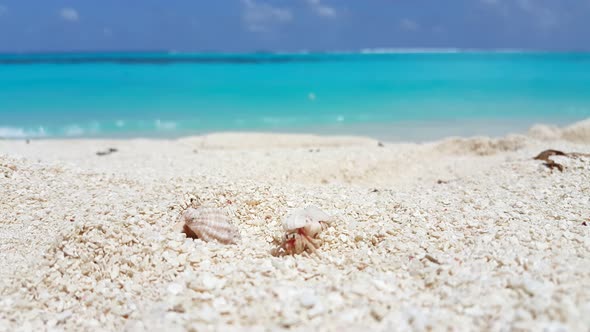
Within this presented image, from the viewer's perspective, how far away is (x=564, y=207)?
449 centimetres

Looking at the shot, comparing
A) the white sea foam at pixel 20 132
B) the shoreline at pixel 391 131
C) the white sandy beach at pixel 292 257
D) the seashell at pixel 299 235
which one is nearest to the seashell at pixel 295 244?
the seashell at pixel 299 235

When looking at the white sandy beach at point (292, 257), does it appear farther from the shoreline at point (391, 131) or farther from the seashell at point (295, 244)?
the shoreline at point (391, 131)

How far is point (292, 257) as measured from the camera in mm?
3488

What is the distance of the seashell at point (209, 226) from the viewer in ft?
12.3

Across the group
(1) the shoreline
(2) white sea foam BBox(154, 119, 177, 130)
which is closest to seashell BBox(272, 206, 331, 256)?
(1) the shoreline

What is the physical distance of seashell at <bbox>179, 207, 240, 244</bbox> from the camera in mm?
3748

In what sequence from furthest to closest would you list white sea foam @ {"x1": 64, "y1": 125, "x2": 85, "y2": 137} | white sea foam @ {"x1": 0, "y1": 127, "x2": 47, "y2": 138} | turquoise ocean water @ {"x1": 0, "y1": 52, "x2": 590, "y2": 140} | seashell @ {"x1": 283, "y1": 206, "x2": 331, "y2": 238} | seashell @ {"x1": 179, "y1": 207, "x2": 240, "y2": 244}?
1. turquoise ocean water @ {"x1": 0, "y1": 52, "x2": 590, "y2": 140}
2. white sea foam @ {"x1": 64, "y1": 125, "x2": 85, "y2": 137}
3. white sea foam @ {"x1": 0, "y1": 127, "x2": 47, "y2": 138}
4. seashell @ {"x1": 179, "y1": 207, "x2": 240, "y2": 244}
5. seashell @ {"x1": 283, "y1": 206, "x2": 331, "y2": 238}

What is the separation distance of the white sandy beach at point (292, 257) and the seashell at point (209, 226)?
3.7 inches

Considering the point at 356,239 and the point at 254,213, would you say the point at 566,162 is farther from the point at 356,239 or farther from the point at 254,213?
the point at 254,213

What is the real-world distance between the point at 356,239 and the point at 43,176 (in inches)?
152

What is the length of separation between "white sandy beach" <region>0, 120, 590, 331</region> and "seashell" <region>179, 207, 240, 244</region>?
9 centimetres

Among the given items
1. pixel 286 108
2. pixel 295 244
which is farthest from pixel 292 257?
pixel 286 108

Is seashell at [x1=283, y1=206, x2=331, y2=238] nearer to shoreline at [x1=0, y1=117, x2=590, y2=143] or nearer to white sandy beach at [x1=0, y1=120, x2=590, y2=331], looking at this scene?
white sandy beach at [x1=0, y1=120, x2=590, y2=331]

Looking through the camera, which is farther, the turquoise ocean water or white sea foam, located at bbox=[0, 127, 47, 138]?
the turquoise ocean water
